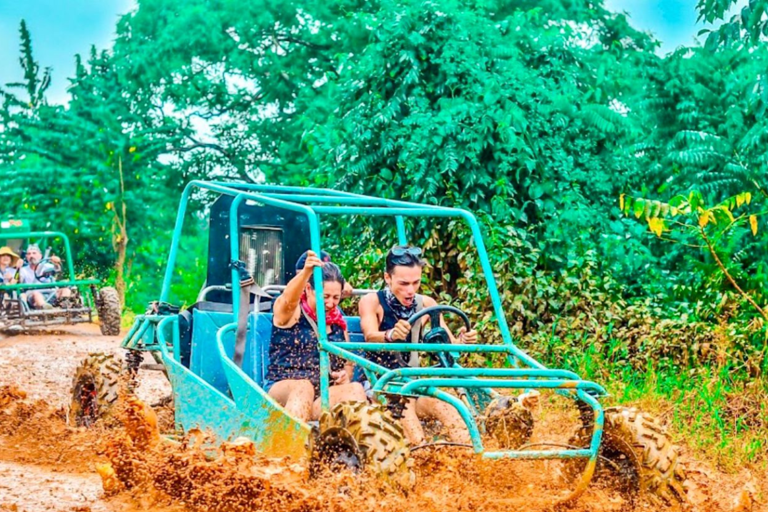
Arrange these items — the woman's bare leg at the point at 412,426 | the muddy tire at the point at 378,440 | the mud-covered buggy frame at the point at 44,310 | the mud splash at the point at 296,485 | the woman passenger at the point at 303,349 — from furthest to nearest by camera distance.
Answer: the mud-covered buggy frame at the point at 44,310
the woman passenger at the point at 303,349
the woman's bare leg at the point at 412,426
the mud splash at the point at 296,485
the muddy tire at the point at 378,440

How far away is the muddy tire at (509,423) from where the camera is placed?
5.61 meters

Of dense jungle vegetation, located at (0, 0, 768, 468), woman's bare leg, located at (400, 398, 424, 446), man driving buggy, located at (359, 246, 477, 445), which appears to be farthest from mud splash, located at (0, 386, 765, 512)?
dense jungle vegetation, located at (0, 0, 768, 468)

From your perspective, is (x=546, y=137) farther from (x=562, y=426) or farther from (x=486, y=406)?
(x=486, y=406)

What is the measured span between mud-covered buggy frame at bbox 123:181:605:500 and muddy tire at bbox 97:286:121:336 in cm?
883

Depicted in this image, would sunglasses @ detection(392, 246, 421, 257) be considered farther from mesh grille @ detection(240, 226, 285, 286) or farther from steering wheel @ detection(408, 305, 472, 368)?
mesh grille @ detection(240, 226, 285, 286)

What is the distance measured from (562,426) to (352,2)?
57.4 ft

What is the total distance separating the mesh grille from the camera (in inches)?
292

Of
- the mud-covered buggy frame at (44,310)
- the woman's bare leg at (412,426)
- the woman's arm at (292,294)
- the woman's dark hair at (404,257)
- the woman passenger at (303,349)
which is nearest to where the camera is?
the woman's bare leg at (412,426)

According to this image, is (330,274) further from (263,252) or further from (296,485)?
(263,252)

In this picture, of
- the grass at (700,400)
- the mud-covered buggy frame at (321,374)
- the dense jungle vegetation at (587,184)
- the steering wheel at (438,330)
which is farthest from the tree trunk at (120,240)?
the steering wheel at (438,330)

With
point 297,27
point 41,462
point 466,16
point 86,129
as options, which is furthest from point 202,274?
point 41,462

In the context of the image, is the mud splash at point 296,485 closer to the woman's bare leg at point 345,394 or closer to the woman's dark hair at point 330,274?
the woman's bare leg at point 345,394

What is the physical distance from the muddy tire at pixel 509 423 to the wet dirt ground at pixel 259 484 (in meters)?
0.26

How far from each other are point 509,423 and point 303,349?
3.56ft
